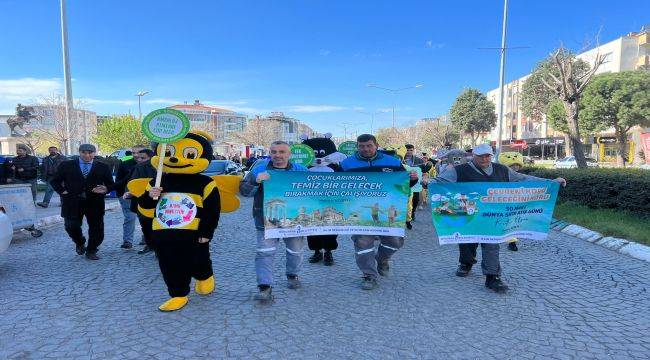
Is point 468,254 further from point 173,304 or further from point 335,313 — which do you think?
point 173,304

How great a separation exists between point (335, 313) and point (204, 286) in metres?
1.48

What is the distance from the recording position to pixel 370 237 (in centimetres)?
509

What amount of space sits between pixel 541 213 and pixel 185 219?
4106 mm

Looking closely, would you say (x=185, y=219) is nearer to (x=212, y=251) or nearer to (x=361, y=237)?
(x=361, y=237)

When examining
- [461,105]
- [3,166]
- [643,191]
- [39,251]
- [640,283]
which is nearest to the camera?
[640,283]

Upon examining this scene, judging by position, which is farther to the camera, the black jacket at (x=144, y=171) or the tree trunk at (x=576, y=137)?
the tree trunk at (x=576, y=137)

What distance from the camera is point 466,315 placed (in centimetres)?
428

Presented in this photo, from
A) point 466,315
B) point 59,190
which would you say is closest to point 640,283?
point 466,315

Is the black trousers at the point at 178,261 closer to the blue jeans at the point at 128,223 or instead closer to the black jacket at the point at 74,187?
the black jacket at the point at 74,187

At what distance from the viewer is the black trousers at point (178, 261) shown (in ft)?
14.1

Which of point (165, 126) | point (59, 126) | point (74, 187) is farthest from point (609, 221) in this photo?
point (59, 126)

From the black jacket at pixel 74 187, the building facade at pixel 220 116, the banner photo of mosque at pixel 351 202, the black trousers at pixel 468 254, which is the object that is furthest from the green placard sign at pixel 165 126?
the building facade at pixel 220 116

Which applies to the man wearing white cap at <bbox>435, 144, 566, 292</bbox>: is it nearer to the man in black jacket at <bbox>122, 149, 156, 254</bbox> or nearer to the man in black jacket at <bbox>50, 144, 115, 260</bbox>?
the man in black jacket at <bbox>122, 149, 156, 254</bbox>

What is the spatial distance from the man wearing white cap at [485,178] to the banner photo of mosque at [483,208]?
138 mm
